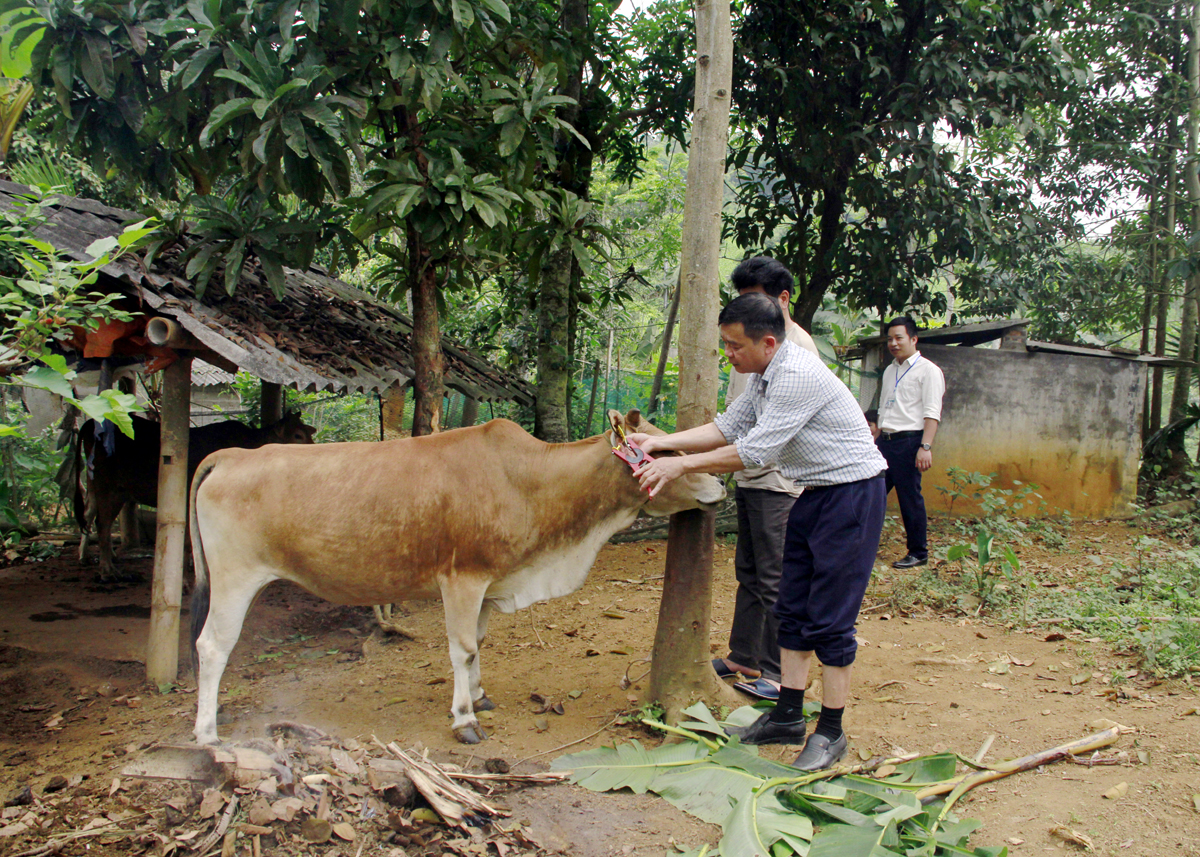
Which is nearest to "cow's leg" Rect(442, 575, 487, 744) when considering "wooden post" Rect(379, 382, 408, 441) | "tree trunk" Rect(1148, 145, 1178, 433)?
"wooden post" Rect(379, 382, 408, 441)

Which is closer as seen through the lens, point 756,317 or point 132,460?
point 756,317

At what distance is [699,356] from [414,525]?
5.75 ft

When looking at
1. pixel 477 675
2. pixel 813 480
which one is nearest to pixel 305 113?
pixel 477 675

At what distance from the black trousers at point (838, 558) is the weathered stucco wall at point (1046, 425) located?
642cm

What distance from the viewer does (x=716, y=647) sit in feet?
17.6

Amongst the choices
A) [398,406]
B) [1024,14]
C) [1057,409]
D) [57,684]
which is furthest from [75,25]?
[1057,409]

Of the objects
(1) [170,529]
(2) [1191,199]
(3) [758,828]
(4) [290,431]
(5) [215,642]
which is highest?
(2) [1191,199]

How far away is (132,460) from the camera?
7789mm

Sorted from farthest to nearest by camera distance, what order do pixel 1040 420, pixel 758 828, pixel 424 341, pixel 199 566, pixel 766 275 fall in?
pixel 1040 420 → pixel 424 341 → pixel 199 566 → pixel 766 275 → pixel 758 828

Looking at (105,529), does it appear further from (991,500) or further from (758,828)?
(991,500)

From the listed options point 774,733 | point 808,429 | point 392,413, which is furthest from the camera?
point 392,413

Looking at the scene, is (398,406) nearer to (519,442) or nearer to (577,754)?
(519,442)

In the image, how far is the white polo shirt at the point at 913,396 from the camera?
6.79 meters

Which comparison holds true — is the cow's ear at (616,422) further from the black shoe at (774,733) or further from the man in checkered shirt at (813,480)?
the black shoe at (774,733)
